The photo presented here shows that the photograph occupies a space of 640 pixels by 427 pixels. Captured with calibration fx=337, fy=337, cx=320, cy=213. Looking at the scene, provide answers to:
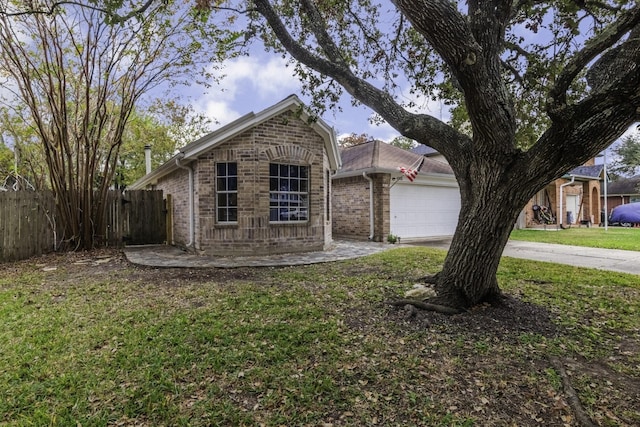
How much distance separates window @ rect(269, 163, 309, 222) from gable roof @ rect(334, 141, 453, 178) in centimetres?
310

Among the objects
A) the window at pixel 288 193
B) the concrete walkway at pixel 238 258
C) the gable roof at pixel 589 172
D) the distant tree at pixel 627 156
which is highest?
the distant tree at pixel 627 156

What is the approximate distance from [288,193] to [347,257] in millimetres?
2475

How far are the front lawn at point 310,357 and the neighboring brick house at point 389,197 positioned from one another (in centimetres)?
659

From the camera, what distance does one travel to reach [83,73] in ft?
31.3

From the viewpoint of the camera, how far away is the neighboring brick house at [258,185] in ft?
29.7

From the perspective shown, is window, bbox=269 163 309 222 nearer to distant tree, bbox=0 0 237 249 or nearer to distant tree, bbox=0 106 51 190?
distant tree, bbox=0 0 237 249

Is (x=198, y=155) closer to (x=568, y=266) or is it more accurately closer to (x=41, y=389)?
(x=41, y=389)

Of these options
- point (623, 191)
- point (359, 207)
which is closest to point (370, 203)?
point (359, 207)

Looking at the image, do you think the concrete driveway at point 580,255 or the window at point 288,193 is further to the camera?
the window at point 288,193

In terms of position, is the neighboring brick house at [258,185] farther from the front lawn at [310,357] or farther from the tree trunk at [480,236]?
the tree trunk at [480,236]

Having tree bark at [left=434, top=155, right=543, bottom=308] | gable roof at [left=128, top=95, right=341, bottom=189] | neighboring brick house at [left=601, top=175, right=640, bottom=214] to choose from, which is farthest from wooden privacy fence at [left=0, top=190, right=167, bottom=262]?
neighboring brick house at [left=601, top=175, right=640, bottom=214]

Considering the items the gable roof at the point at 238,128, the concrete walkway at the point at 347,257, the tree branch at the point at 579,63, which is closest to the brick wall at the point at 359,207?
the concrete walkway at the point at 347,257

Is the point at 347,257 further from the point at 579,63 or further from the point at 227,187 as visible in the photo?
the point at 579,63

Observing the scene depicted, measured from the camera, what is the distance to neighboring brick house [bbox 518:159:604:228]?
18906 mm
